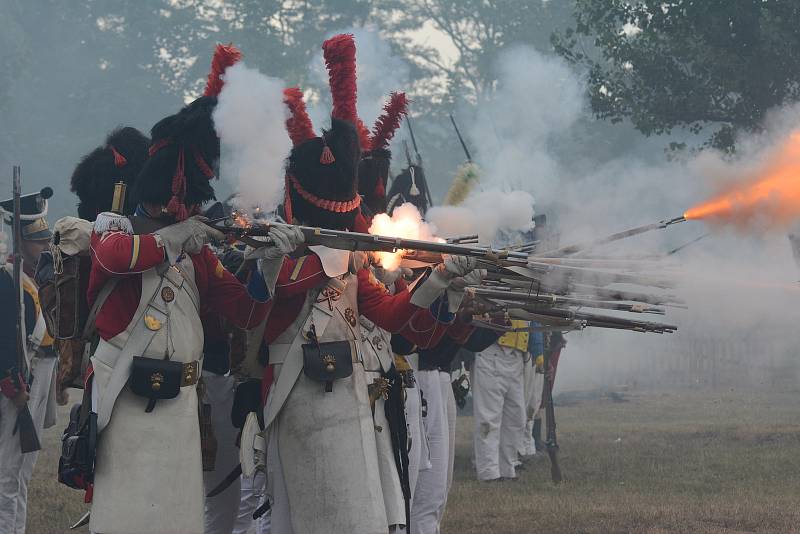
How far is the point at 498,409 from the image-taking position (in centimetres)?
1449

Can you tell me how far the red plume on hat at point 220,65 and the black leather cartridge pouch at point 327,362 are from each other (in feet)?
4.79

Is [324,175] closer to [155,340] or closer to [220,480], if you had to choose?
[155,340]

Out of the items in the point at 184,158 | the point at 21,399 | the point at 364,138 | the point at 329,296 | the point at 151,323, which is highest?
the point at 364,138

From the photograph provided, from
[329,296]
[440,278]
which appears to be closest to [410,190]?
[329,296]

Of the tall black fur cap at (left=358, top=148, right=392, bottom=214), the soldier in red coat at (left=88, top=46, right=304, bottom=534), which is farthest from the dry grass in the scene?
the soldier in red coat at (left=88, top=46, right=304, bottom=534)

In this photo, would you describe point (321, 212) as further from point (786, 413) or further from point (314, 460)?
point (786, 413)

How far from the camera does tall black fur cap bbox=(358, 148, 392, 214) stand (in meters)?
8.35

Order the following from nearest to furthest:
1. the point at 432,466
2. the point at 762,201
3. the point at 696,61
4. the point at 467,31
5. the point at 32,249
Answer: the point at 762,201
the point at 432,466
the point at 32,249
the point at 696,61
the point at 467,31

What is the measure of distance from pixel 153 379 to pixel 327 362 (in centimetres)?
95

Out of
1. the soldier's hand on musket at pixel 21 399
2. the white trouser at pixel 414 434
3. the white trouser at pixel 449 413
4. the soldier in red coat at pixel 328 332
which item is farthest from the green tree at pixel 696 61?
the soldier's hand on musket at pixel 21 399

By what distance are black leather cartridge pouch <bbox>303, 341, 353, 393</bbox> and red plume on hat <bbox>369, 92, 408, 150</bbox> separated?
2049 mm

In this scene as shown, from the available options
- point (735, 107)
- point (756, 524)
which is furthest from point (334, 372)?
point (735, 107)

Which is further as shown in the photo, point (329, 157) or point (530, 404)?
point (530, 404)

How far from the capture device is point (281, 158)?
6.77 meters
